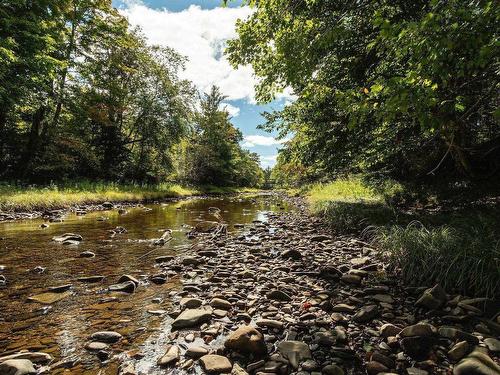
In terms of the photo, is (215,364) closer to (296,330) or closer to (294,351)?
(294,351)

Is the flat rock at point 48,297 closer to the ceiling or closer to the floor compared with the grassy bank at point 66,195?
closer to the floor

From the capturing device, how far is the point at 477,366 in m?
2.65

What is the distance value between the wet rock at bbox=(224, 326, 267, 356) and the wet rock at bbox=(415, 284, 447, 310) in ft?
7.61

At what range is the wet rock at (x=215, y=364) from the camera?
9.75 ft

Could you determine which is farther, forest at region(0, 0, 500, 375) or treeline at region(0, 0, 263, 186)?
treeline at region(0, 0, 263, 186)

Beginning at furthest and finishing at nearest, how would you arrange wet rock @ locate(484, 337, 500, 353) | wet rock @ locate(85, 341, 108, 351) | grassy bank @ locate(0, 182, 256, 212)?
grassy bank @ locate(0, 182, 256, 212) → wet rock @ locate(85, 341, 108, 351) → wet rock @ locate(484, 337, 500, 353)

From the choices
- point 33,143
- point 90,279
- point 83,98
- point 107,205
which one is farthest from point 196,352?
point 83,98

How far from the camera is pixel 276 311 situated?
13.8 ft

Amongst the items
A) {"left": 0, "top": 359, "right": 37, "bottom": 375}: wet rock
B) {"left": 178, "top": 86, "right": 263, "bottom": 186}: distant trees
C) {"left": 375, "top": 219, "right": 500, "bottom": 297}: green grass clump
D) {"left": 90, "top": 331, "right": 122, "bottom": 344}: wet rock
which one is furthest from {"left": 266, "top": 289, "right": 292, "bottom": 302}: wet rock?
{"left": 178, "top": 86, "right": 263, "bottom": 186}: distant trees

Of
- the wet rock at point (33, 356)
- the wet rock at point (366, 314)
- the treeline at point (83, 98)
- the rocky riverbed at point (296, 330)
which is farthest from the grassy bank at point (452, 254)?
the treeline at point (83, 98)

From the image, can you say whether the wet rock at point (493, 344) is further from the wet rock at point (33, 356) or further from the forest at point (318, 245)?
the wet rock at point (33, 356)

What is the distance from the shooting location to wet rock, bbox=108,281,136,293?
5127 mm

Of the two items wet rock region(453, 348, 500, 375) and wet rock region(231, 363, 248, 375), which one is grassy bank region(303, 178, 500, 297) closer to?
wet rock region(453, 348, 500, 375)

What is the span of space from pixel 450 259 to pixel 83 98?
25320 millimetres
